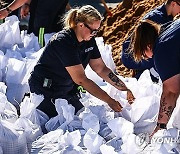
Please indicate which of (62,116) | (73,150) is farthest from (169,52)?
(62,116)

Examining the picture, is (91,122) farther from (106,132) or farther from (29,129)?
(29,129)

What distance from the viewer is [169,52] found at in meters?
2.78

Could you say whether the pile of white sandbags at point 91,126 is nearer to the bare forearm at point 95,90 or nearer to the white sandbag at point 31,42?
the bare forearm at point 95,90

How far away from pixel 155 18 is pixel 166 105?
118 cm

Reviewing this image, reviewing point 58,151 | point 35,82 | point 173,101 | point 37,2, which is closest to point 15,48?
point 37,2

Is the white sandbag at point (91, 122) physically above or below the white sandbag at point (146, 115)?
above

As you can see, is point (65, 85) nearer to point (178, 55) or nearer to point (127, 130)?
point (127, 130)

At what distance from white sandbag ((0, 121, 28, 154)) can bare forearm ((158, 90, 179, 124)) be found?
94 cm

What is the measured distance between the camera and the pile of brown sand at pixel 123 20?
6.46 meters

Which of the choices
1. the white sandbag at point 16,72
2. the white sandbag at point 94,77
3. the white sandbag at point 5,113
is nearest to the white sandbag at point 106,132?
the white sandbag at point 5,113

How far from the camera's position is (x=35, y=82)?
12.6 feet

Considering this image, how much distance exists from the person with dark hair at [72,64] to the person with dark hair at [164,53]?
55cm

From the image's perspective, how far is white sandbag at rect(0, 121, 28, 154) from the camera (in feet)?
11.3

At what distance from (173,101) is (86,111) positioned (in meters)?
0.82
